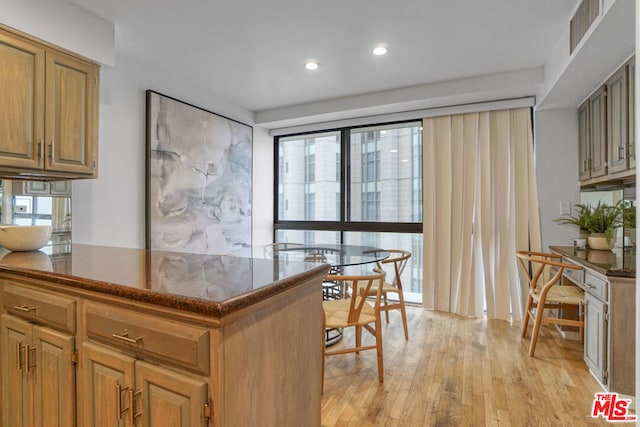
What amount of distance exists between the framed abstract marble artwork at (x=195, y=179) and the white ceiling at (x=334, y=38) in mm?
471

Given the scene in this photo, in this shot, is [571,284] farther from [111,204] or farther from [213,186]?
[111,204]

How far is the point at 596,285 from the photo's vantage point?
7.91 feet

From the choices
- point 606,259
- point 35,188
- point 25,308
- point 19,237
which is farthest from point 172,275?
point 606,259

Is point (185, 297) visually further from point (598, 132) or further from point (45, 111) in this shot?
point (598, 132)

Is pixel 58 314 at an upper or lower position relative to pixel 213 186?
lower

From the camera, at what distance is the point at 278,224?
5.15 meters

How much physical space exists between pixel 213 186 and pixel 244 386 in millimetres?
3208

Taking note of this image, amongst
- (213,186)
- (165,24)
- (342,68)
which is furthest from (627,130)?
(213,186)

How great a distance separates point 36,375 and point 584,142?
4449mm

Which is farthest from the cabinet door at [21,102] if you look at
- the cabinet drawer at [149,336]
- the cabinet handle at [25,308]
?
the cabinet drawer at [149,336]

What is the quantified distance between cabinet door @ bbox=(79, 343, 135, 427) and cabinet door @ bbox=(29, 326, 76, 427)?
80mm

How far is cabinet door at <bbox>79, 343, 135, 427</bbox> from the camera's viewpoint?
1124 mm

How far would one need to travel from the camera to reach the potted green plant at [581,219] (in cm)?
314

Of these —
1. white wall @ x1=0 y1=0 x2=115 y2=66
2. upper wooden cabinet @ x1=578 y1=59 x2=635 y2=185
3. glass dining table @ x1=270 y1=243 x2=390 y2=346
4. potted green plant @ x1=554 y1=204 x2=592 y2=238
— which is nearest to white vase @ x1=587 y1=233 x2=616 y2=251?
potted green plant @ x1=554 y1=204 x2=592 y2=238
